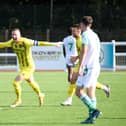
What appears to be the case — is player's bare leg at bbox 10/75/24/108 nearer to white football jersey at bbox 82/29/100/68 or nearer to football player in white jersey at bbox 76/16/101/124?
football player in white jersey at bbox 76/16/101/124

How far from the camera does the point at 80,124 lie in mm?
11609

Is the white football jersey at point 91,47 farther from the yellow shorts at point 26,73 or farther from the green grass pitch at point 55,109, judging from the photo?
the yellow shorts at point 26,73

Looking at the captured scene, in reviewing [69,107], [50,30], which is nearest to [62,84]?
[69,107]

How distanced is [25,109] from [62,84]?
7.66 meters

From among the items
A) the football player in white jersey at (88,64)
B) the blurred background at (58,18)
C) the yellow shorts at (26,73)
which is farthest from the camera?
the blurred background at (58,18)

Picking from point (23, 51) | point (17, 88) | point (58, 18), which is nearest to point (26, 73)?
point (17, 88)

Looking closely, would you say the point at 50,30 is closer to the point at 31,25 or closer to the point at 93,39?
the point at 31,25

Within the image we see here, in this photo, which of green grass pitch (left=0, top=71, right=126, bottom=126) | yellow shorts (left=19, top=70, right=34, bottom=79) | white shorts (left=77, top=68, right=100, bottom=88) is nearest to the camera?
white shorts (left=77, top=68, right=100, bottom=88)

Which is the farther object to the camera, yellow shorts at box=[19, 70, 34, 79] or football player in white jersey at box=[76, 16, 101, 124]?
yellow shorts at box=[19, 70, 34, 79]

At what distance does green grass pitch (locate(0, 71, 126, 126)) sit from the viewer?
39.5 feet

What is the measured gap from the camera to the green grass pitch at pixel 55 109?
12047mm

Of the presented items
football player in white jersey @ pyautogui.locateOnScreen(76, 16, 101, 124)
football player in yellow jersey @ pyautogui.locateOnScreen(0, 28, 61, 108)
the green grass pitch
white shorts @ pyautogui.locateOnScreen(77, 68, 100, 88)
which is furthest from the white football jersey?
football player in yellow jersey @ pyautogui.locateOnScreen(0, 28, 61, 108)

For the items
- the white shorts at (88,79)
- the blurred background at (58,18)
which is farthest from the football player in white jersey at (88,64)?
the blurred background at (58,18)

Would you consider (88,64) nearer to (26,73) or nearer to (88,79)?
(88,79)
